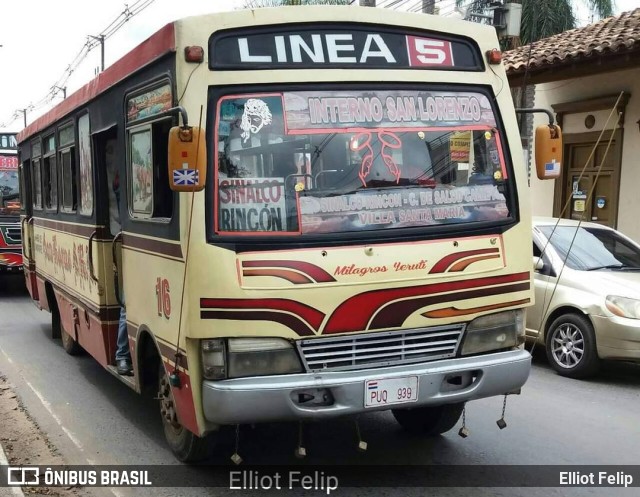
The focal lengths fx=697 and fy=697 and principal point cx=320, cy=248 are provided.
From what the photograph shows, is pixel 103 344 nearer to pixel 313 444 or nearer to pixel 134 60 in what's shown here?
pixel 313 444

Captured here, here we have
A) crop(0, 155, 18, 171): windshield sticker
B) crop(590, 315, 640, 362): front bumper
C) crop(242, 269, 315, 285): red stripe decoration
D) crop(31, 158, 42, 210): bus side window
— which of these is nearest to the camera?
crop(242, 269, 315, 285): red stripe decoration

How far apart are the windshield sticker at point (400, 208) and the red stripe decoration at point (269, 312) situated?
450mm

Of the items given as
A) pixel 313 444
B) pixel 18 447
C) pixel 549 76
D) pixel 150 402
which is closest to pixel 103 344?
pixel 150 402

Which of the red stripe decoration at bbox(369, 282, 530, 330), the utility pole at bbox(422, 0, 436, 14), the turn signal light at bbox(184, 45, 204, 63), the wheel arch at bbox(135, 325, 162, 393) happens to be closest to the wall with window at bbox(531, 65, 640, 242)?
the utility pole at bbox(422, 0, 436, 14)

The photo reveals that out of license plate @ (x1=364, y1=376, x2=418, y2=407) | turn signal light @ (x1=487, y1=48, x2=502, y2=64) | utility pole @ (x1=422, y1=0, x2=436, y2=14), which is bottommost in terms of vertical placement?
license plate @ (x1=364, y1=376, x2=418, y2=407)

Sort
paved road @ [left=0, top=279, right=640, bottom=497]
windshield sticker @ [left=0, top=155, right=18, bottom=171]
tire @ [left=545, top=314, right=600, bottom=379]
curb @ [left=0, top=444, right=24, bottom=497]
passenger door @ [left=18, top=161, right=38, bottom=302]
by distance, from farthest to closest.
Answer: windshield sticker @ [left=0, top=155, right=18, bottom=171], passenger door @ [left=18, top=161, right=38, bottom=302], tire @ [left=545, top=314, right=600, bottom=379], paved road @ [left=0, top=279, right=640, bottom=497], curb @ [left=0, top=444, right=24, bottom=497]

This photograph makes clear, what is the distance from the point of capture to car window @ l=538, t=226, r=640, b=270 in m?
7.49

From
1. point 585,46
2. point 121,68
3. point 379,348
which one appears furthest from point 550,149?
point 585,46

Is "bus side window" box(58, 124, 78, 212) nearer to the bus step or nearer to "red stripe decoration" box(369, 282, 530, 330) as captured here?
the bus step

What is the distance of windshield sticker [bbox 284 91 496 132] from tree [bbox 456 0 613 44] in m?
15.3

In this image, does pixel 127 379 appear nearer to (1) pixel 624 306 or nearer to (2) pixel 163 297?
(2) pixel 163 297

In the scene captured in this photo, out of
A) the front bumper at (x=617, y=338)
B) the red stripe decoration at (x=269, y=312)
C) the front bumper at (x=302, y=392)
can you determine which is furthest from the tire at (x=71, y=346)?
the front bumper at (x=617, y=338)

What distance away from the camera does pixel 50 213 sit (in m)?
8.02

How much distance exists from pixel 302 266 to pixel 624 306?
4.25 metres
